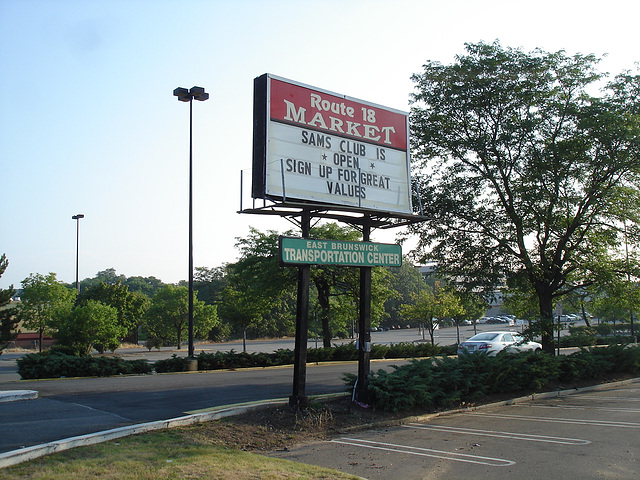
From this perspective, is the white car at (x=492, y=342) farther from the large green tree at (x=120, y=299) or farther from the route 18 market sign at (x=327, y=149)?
the large green tree at (x=120, y=299)

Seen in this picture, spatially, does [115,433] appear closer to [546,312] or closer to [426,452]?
[426,452]

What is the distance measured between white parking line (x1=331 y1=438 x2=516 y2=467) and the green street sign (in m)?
3.28

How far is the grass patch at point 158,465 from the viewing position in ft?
20.4

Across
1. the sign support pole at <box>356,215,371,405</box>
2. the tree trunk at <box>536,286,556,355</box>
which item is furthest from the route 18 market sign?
the tree trunk at <box>536,286,556,355</box>

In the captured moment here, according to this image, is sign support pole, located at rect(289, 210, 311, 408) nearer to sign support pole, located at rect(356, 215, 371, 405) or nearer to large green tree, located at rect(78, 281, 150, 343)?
sign support pole, located at rect(356, 215, 371, 405)

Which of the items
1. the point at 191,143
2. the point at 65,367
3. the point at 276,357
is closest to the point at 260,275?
the point at 276,357

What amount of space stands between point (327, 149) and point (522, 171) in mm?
10035

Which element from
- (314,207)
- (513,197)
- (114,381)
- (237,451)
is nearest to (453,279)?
(513,197)

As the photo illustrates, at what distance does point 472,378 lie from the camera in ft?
42.3

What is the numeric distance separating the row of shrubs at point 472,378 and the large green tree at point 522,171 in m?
1.65

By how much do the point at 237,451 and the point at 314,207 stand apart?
4883mm

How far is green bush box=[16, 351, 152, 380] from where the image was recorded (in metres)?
17.1

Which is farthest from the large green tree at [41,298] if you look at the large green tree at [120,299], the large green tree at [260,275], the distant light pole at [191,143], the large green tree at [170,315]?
the distant light pole at [191,143]

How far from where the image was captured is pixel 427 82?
64.4ft
